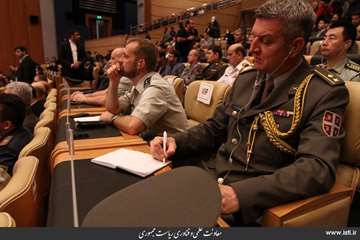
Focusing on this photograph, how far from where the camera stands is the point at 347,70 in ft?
7.89

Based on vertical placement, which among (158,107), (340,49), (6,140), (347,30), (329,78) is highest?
(347,30)

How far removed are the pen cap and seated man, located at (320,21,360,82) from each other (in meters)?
2.23

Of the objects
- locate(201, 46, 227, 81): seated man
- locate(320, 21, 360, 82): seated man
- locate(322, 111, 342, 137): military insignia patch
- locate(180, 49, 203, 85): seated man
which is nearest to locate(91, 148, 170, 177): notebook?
locate(322, 111, 342, 137): military insignia patch

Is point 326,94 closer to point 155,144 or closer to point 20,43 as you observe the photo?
point 155,144

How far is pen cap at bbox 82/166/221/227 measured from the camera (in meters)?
0.53

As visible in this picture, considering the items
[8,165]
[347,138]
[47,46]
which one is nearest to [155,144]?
[347,138]

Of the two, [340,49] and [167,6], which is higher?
[167,6]

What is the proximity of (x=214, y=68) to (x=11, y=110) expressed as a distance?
320 centimetres

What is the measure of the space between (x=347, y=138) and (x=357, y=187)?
0.23 meters

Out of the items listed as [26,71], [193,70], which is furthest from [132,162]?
[26,71]

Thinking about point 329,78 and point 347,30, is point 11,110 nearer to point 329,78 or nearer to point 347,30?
point 329,78

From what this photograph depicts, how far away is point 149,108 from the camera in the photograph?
1.58 metres

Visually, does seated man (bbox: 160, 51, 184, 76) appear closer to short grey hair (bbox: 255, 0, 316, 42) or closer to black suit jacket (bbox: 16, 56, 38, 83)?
black suit jacket (bbox: 16, 56, 38, 83)

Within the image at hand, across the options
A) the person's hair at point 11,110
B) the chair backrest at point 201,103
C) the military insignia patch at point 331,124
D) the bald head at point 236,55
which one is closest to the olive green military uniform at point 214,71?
the bald head at point 236,55
